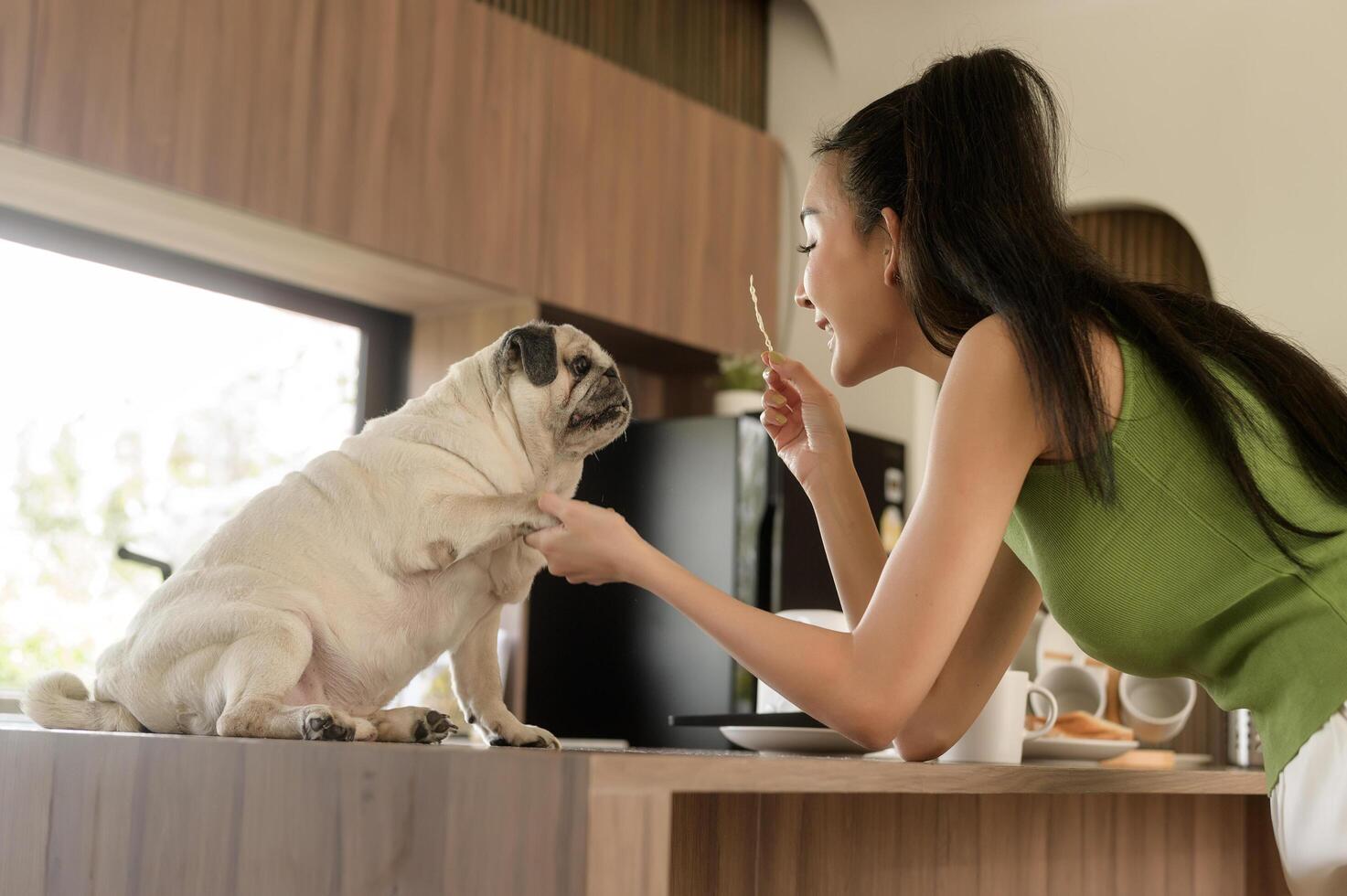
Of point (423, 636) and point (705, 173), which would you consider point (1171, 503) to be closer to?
point (423, 636)

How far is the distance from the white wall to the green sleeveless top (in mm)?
2206

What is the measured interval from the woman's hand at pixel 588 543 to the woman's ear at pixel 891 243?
389 millimetres

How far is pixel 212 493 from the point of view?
2990 mm

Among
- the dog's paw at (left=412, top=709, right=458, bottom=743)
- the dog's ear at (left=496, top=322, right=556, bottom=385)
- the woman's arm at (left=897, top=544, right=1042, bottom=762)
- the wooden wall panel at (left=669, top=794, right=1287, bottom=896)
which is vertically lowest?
the wooden wall panel at (left=669, top=794, right=1287, bottom=896)

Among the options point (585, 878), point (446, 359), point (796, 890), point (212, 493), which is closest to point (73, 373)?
point (212, 493)

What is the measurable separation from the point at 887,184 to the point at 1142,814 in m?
0.66

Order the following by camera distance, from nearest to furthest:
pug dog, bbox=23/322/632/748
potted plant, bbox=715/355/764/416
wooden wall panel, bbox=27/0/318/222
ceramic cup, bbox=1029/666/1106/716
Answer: pug dog, bbox=23/322/632/748 → ceramic cup, bbox=1029/666/1106/716 → wooden wall panel, bbox=27/0/318/222 → potted plant, bbox=715/355/764/416

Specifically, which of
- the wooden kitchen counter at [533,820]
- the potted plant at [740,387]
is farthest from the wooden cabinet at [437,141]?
the wooden kitchen counter at [533,820]

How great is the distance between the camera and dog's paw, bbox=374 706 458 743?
974mm

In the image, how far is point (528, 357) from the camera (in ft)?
4.39

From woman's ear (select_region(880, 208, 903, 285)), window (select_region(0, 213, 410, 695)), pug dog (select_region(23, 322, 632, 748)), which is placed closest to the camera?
pug dog (select_region(23, 322, 632, 748))

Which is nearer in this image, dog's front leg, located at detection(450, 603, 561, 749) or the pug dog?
the pug dog

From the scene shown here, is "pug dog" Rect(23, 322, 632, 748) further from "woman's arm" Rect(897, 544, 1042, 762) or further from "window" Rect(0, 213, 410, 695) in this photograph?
"window" Rect(0, 213, 410, 695)

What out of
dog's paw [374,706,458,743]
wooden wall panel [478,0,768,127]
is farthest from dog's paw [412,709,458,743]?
wooden wall panel [478,0,768,127]
